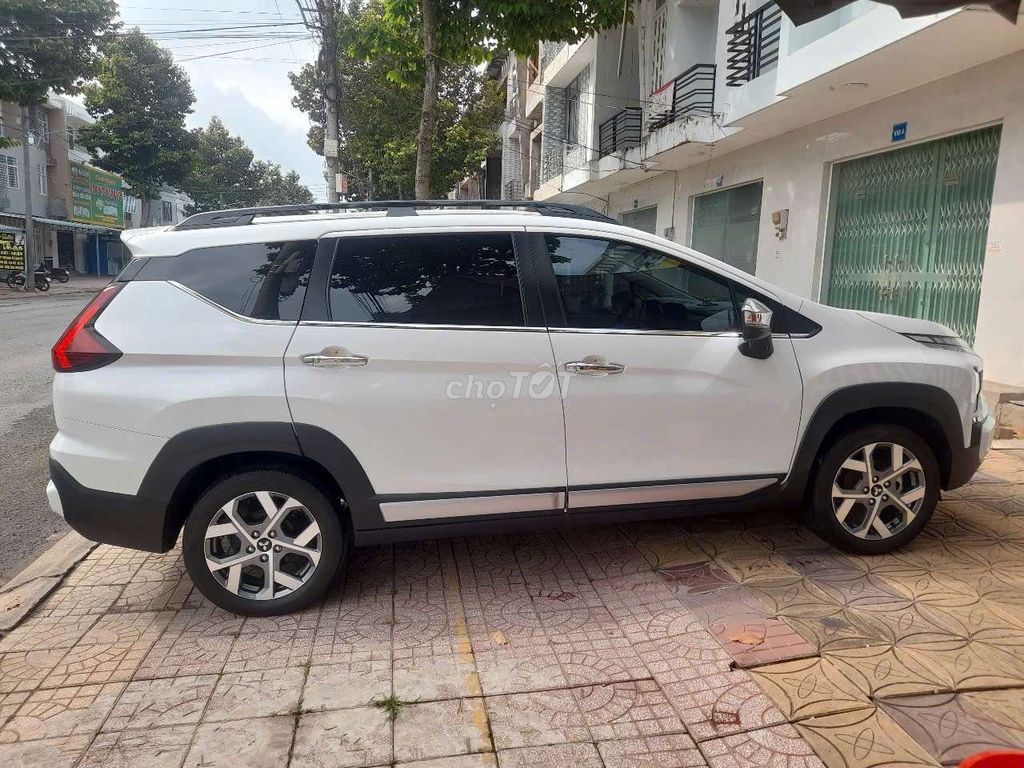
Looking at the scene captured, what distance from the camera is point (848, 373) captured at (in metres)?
3.44

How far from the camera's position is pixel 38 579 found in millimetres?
3617

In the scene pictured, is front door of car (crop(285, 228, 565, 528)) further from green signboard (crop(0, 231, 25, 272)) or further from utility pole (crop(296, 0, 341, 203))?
green signboard (crop(0, 231, 25, 272))

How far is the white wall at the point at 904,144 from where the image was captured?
22.3ft

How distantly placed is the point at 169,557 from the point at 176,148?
36.5 metres

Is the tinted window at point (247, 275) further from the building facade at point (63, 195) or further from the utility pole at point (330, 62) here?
the building facade at point (63, 195)

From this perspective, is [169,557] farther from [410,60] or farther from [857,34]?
[410,60]

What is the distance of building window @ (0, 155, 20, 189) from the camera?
104 feet

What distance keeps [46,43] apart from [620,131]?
18.6m

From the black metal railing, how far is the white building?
4cm

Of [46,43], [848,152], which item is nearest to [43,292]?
[46,43]

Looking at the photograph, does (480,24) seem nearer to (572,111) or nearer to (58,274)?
(572,111)

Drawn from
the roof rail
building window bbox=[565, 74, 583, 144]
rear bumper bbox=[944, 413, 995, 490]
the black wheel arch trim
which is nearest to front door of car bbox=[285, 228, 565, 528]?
the roof rail

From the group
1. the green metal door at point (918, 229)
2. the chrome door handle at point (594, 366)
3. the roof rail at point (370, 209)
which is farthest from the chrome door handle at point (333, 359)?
the green metal door at point (918, 229)

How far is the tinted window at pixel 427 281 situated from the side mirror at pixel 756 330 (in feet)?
3.40
